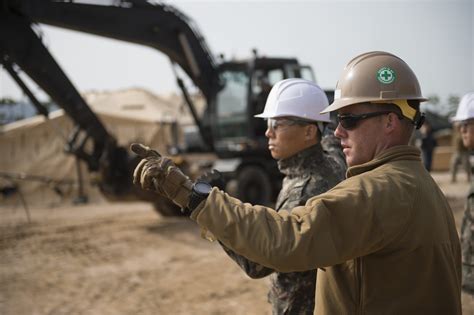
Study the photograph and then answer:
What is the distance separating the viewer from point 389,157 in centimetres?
145

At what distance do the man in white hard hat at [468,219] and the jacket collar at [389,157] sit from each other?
6.88 feet

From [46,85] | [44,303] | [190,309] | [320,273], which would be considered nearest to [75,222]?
[46,85]

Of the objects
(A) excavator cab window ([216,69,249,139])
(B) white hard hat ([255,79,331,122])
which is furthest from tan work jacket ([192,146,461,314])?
(A) excavator cab window ([216,69,249,139])

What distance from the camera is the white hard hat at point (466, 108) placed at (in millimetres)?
3457

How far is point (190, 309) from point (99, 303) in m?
1.02

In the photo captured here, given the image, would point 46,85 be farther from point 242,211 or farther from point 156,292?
point 242,211

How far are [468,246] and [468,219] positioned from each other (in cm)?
19

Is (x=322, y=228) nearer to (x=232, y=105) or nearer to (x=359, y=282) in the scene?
(x=359, y=282)

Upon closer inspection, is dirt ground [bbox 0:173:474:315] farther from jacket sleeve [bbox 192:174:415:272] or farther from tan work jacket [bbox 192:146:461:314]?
jacket sleeve [bbox 192:174:415:272]

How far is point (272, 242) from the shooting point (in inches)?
49.9

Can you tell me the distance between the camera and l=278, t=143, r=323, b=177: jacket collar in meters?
2.41

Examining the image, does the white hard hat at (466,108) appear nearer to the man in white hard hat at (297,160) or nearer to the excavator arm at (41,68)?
the man in white hard hat at (297,160)

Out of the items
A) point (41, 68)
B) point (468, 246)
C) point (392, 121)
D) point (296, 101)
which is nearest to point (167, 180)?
point (392, 121)

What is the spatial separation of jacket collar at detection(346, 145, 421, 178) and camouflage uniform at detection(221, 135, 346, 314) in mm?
712
